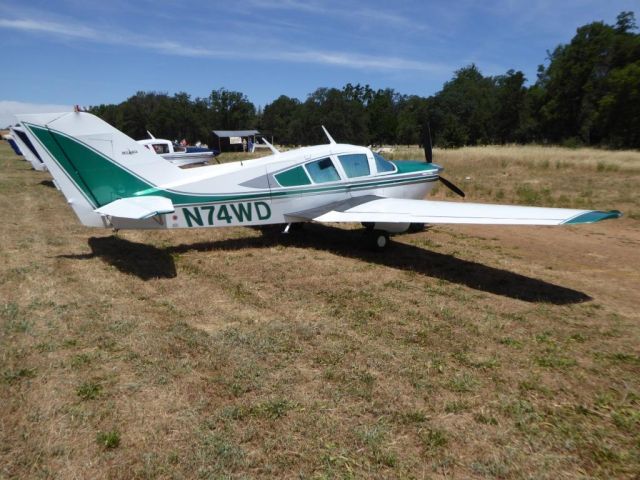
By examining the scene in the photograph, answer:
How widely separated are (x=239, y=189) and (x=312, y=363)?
4802 millimetres

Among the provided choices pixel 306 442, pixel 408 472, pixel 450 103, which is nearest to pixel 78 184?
pixel 306 442

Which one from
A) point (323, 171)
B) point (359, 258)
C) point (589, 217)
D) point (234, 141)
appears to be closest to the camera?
point (589, 217)

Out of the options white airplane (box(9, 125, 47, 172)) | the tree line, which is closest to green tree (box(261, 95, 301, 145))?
the tree line

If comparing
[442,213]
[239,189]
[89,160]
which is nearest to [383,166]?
[442,213]

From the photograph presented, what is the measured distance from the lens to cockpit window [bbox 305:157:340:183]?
363 inches

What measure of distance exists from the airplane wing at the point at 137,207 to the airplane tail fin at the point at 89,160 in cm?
23

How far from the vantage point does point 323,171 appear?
935 centimetres

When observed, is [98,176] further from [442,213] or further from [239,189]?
[442,213]

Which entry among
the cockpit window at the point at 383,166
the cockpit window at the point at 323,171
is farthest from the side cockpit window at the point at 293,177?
the cockpit window at the point at 383,166

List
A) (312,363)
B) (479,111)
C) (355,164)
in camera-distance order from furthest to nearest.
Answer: (479,111), (355,164), (312,363)

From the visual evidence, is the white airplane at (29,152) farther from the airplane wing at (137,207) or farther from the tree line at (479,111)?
the tree line at (479,111)

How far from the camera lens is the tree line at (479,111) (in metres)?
50.3

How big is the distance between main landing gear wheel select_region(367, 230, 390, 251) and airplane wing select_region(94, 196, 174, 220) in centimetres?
422

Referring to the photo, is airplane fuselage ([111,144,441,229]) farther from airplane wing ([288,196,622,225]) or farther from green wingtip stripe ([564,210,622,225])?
green wingtip stripe ([564,210,622,225])
